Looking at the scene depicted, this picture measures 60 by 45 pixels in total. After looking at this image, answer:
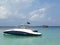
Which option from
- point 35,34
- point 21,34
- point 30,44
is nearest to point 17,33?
point 21,34

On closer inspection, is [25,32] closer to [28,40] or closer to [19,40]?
[28,40]

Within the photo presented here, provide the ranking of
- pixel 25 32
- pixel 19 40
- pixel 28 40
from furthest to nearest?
pixel 25 32, pixel 28 40, pixel 19 40

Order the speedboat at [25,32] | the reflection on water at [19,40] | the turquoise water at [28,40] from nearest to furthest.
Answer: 1. the reflection on water at [19,40]
2. the turquoise water at [28,40]
3. the speedboat at [25,32]

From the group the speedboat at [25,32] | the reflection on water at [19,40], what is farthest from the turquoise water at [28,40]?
the speedboat at [25,32]

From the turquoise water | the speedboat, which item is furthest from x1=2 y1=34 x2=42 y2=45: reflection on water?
the speedboat

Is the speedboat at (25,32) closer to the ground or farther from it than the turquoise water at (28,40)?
farther from it

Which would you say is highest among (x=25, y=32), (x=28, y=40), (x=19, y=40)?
(x=25, y=32)

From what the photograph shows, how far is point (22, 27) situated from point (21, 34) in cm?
324

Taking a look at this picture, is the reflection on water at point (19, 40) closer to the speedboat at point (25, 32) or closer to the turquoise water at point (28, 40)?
the turquoise water at point (28, 40)

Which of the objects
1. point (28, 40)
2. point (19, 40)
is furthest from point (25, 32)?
point (19, 40)

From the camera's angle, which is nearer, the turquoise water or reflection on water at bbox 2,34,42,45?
reflection on water at bbox 2,34,42,45

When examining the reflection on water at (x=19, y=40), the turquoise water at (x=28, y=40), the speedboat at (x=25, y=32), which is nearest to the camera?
the reflection on water at (x=19, y=40)

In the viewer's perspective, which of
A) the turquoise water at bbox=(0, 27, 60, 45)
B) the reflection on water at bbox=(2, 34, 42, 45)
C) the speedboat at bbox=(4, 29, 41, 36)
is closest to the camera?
the reflection on water at bbox=(2, 34, 42, 45)

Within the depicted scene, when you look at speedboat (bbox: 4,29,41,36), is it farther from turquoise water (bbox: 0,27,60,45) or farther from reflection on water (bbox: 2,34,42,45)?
reflection on water (bbox: 2,34,42,45)
